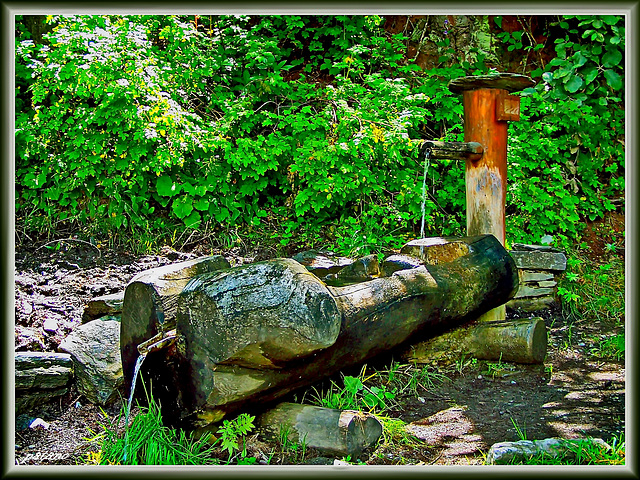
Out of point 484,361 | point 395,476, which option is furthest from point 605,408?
point 395,476

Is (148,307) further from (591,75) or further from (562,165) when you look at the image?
(562,165)

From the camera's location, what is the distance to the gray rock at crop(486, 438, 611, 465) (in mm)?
2758

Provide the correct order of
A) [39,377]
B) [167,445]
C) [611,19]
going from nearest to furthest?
1. [167,445]
2. [611,19]
3. [39,377]

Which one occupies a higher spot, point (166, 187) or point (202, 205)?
point (166, 187)

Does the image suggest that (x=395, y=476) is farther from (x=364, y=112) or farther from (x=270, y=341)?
(x=364, y=112)

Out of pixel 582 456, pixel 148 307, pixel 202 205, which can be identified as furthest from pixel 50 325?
pixel 582 456

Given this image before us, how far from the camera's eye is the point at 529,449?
9.12ft

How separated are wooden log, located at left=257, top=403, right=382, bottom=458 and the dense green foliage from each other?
3317 millimetres

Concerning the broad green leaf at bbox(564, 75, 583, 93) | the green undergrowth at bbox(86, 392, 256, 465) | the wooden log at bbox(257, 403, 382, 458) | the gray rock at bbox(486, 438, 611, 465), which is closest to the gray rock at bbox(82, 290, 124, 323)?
the green undergrowth at bbox(86, 392, 256, 465)

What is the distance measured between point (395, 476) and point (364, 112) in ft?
14.9

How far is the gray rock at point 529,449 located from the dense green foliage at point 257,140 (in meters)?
3.59

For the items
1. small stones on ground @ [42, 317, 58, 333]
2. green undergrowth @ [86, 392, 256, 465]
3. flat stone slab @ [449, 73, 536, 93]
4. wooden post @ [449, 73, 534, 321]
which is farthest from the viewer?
wooden post @ [449, 73, 534, 321]

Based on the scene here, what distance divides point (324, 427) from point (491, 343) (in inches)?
69.9

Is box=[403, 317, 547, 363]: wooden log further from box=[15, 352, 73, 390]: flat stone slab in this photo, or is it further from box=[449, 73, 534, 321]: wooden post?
box=[15, 352, 73, 390]: flat stone slab
